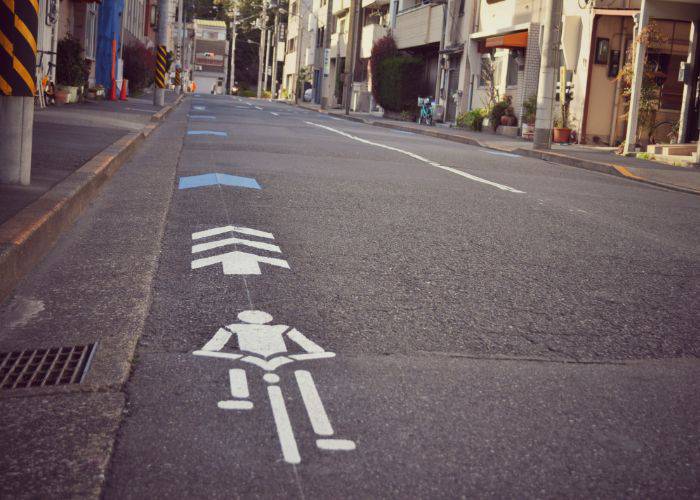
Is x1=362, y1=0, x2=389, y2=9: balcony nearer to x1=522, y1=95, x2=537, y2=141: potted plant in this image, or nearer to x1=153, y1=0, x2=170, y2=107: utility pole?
x1=153, y1=0, x2=170, y2=107: utility pole

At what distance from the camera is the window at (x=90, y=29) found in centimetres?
3186

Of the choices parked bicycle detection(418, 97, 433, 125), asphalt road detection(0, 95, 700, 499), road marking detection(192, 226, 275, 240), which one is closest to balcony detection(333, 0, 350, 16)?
parked bicycle detection(418, 97, 433, 125)

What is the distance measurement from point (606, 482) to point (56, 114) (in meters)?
16.6

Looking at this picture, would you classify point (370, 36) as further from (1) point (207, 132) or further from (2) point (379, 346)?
(2) point (379, 346)

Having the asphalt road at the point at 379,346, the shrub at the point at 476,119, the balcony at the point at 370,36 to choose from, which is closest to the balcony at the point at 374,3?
the balcony at the point at 370,36

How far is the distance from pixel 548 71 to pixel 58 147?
13660 millimetres

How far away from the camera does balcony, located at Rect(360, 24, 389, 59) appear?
5425 centimetres

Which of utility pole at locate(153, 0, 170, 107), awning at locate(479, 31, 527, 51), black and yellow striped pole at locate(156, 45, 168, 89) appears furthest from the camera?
awning at locate(479, 31, 527, 51)

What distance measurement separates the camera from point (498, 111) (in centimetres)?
3222

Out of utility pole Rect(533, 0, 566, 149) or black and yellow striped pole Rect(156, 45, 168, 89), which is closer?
utility pole Rect(533, 0, 566, 149)

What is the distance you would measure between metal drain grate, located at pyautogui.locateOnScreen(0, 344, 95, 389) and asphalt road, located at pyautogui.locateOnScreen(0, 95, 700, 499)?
0.10 metres

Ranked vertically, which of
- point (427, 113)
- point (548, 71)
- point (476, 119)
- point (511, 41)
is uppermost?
point (511, 41)

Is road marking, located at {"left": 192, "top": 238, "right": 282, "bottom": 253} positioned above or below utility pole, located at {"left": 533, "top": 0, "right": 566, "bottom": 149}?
below

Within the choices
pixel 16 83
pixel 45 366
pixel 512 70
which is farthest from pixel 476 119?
pixel 45 366
